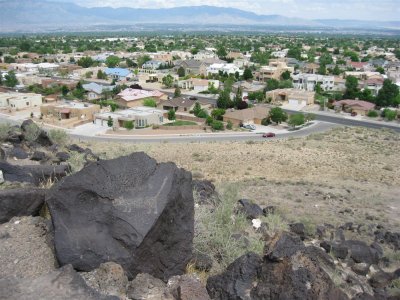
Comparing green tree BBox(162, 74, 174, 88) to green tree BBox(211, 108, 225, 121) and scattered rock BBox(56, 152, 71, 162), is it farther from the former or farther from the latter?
scattered rock BBox(56, 152, 71, 162)

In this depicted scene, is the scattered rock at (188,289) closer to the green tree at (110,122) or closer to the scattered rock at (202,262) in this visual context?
the scattered rock at (202,262)

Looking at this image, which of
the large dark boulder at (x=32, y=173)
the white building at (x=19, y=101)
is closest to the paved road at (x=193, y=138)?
the white building at (x=19, y=101)

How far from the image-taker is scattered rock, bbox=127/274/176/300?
603cm

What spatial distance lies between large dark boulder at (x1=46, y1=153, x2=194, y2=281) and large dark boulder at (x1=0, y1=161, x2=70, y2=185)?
18.5ft

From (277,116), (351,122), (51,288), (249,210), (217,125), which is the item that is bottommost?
(351,122)

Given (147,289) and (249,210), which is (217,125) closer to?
(249,210)

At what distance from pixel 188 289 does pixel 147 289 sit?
60 cm

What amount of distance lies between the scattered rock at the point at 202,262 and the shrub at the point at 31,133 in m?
17.6

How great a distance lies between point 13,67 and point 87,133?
5667cm

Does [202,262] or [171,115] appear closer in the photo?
[202,262]

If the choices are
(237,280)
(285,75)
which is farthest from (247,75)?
(237,280)

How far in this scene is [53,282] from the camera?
5.55 metres

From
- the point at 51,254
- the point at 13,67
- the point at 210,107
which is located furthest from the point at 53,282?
the point at 13,67

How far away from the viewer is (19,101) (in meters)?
54.3
